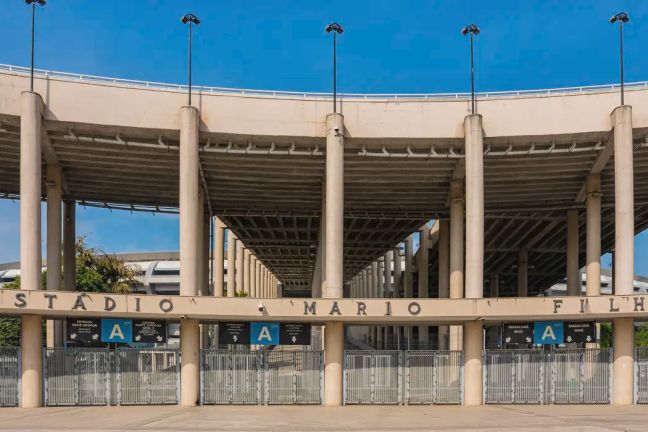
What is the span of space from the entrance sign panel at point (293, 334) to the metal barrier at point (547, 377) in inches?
323

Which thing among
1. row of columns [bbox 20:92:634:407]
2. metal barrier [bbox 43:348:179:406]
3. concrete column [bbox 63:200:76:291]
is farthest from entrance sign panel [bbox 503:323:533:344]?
concrete column [bbox 63:200:76:291]

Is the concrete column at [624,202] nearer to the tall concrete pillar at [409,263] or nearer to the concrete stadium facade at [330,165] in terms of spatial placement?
the concrete stadium facade at [330,165]

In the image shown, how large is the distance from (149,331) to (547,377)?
705 inches

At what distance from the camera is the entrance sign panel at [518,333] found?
93.4ft

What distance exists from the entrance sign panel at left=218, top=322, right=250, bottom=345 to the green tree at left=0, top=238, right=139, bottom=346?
98.8 ft

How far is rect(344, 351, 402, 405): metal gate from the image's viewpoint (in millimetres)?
26938

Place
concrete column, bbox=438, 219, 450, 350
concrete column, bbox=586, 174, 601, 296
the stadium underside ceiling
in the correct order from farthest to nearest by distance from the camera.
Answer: concrete column, bbox=438, 219, 450, 350, concrete column, bbox=586, 174, 601, 296, the stadium underside ceiling

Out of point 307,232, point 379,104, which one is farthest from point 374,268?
point 379,104

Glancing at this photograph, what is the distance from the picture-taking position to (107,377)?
2639 centimetres

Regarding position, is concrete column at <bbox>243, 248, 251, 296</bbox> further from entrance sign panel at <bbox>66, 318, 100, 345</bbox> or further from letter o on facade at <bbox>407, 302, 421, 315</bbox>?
letter o on facade at <bbox>407, 302, 421, 315</bbox>

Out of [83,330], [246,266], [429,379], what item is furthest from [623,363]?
[246,266]

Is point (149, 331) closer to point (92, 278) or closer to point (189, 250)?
point (189, 250)

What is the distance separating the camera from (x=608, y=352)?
27484 mm

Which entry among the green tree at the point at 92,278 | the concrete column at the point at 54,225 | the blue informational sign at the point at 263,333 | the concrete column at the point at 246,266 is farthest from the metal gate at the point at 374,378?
the concrete column at the point at 246,266
